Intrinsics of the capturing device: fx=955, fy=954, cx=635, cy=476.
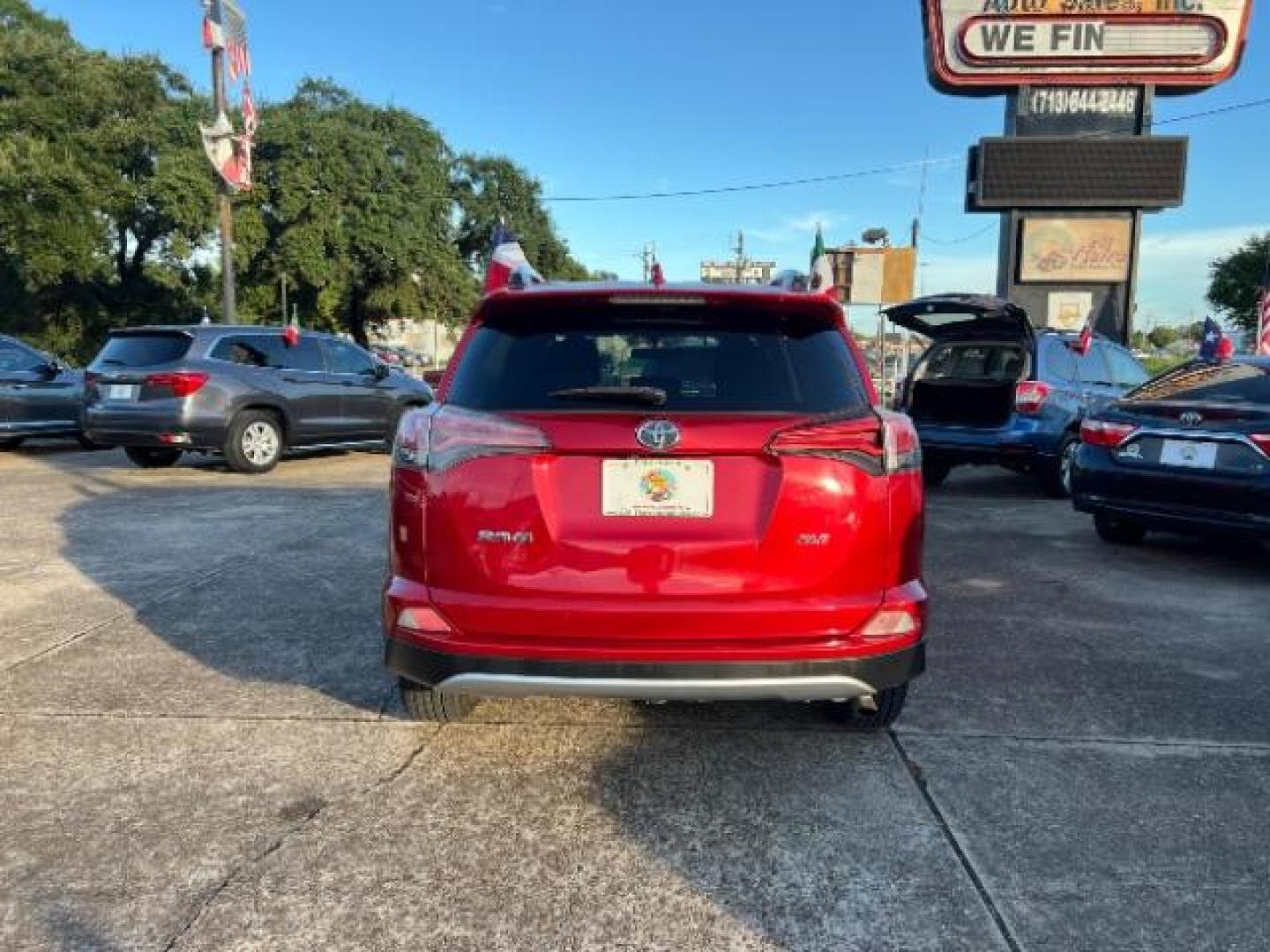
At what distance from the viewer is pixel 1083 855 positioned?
106 inches

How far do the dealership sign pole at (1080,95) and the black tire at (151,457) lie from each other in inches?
599

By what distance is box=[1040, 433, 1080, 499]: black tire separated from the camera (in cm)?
885

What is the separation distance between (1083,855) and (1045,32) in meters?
19.5

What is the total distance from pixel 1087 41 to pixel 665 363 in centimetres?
1915

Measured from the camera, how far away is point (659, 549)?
2.79 metres

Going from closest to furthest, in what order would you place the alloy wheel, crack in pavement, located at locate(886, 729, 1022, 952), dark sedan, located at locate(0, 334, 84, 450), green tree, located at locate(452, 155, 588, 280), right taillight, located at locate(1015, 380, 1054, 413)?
crack in pavement, located at locate(886, 729, 1022, 952) → right taillight, located at locate(1015, 380, 1054, 413) → the alloy wheel → dark sedan, located at locate(0, 334, 84, 450) → green tree, located at locate(452, 155, 588, 280)

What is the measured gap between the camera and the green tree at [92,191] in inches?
1127

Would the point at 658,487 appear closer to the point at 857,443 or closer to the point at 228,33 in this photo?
the point at 857,443

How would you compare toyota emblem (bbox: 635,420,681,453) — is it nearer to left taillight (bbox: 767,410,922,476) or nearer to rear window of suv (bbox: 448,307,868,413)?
rear window of suv (bbox: 448,307,868,413)

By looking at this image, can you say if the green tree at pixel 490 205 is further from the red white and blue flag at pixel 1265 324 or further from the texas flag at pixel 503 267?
the texas flag at pixel 503 267

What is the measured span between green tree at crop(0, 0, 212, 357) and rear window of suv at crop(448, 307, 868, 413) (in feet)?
101

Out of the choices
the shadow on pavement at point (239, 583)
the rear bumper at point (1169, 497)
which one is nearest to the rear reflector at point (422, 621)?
the shadow on pavement at point (239, 583)

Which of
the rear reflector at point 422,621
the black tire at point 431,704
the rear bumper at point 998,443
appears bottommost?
the black tire at point 431,704

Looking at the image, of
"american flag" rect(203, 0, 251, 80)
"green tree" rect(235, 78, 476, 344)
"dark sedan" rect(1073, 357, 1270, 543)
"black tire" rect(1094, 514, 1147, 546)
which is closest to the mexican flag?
"dark sedan" rect(1073, 357, 1270, 543)
